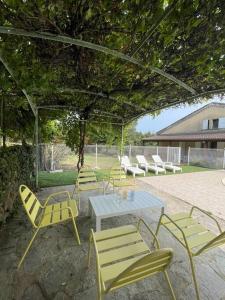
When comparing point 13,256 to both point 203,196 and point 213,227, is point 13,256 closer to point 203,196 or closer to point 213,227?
point 213,227

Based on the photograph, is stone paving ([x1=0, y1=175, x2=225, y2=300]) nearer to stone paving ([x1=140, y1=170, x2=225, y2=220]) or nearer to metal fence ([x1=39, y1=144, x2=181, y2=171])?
stone paving ([x1=140, y1=170, x2=225, y2=220])

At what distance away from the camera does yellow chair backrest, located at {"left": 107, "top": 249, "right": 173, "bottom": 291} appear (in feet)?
4.26

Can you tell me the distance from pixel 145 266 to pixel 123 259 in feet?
1.90

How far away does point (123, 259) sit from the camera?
1.92 meters

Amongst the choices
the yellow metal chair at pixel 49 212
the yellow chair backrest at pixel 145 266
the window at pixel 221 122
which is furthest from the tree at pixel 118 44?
the window at pixel 221 122

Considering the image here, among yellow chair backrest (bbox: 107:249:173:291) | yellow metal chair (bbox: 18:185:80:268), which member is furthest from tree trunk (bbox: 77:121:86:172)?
yellow chair backrest (bbox: 107:249:173:291)

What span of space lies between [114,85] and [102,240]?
320 centimetres

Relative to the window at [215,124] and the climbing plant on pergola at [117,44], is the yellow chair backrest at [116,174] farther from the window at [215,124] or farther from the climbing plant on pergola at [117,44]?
the window at [215,124]

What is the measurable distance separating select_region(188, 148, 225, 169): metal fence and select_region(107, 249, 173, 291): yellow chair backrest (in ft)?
39.5

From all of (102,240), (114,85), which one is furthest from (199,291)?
(114,85)

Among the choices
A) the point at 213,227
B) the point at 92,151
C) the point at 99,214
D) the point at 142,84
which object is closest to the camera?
the point at 99,214

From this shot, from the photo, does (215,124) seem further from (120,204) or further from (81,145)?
(120,204)

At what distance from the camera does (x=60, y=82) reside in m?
3.80

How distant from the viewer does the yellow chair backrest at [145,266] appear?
130cm
